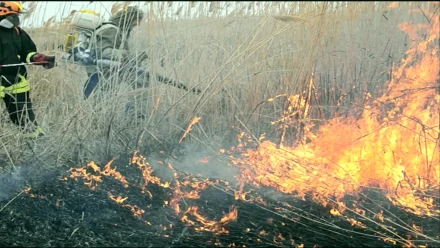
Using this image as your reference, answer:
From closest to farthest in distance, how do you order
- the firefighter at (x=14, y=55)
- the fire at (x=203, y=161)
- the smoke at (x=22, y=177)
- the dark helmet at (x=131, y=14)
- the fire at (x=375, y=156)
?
1. the smoke at (x=22, y=177)
2. the fire at (x=375, y=156)
3. the fire at (x=203, y=161)
4. the firefighter at (x=14, y=55)
5. the dark helmet at (x=131, y=14)

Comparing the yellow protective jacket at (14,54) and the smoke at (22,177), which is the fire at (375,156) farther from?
the yellow protective jacket at (14,54)

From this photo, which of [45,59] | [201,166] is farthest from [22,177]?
[201,166]

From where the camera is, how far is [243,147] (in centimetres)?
340

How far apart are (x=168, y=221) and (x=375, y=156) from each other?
1.42m

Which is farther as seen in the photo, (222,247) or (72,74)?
(72,74)

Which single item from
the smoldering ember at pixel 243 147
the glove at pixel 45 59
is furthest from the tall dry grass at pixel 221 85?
the glove at pixel 45 59

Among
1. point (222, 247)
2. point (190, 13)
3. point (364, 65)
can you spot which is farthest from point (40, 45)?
point (222, 247)

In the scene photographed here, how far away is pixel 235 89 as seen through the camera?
3656 mm

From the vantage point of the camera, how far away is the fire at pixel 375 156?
2.85m

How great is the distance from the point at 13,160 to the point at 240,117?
1507 mm

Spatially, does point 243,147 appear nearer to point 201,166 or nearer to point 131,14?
point 201,166

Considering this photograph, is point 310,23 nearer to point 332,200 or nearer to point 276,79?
point 276,79

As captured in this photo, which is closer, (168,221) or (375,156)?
(168,221)

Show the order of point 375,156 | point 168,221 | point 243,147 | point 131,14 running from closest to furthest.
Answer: point 168,221 → point 375,156 → point 243,147 → point 131,14
